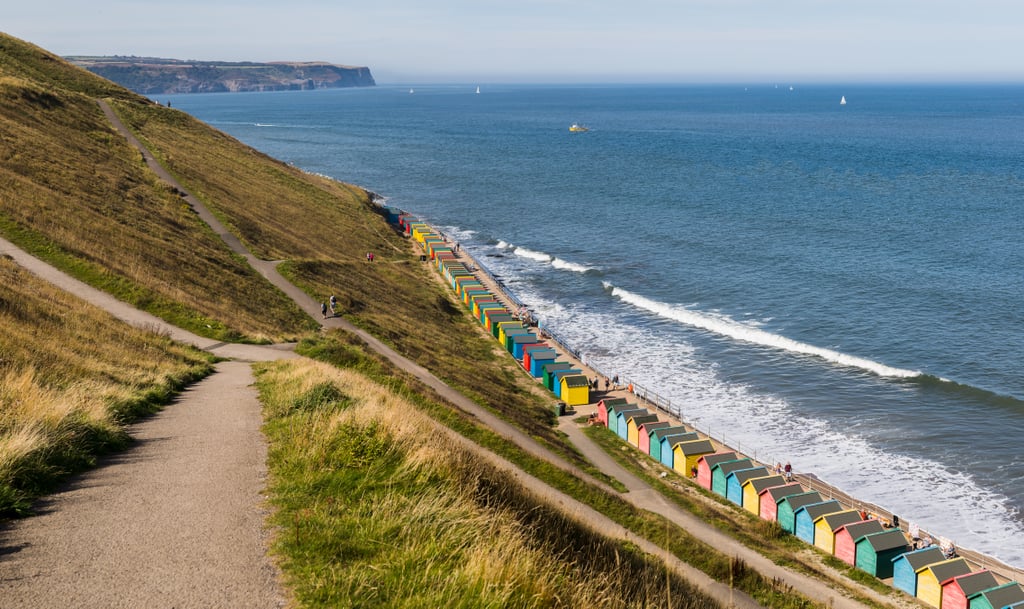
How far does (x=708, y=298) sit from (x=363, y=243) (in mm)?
27460

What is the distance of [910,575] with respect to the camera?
2272 centimetres

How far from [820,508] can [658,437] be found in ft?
25.7

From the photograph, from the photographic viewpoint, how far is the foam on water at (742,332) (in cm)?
4350

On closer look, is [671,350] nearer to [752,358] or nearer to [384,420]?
[752,358]

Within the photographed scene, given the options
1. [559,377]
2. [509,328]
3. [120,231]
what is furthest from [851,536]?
[120,231]

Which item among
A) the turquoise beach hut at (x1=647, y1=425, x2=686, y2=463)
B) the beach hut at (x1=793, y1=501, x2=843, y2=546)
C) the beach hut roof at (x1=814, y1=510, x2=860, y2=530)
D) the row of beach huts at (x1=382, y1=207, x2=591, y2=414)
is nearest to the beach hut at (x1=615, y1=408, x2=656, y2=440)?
the turquoise beach hut at (x1=647, y1=425, x2=686, y2=463)

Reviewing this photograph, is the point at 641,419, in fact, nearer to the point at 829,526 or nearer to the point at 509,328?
the point at 829,526

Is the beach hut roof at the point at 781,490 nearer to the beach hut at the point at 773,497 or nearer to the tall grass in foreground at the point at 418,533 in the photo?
the beach hut at the point at 773,497

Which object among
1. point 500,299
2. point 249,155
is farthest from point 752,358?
point 249,155

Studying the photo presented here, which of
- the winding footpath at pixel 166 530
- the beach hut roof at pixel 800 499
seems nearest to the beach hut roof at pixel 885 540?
the beach hut roof at pixel 800 499

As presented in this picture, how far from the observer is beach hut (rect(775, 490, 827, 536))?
26438mm

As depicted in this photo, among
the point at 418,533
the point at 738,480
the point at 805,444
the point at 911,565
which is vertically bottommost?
the point at 805,444

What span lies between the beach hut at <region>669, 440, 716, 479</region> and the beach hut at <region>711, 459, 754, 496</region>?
120 centimetres

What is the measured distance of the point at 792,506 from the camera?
26562mm
